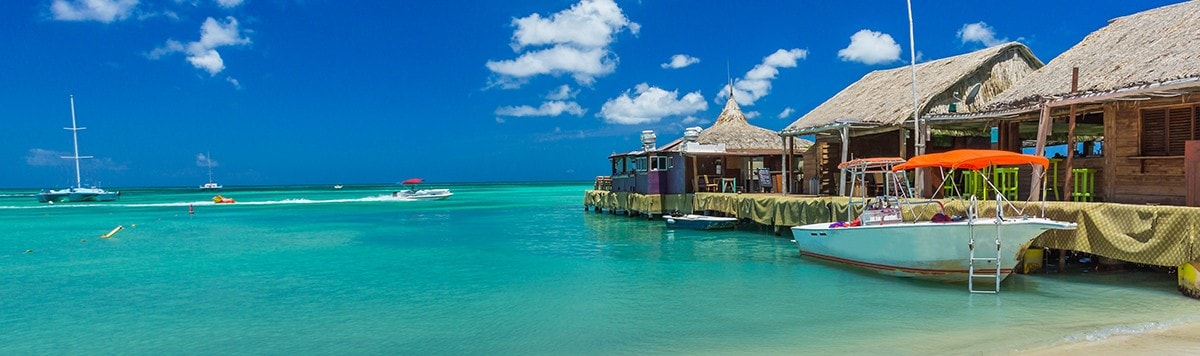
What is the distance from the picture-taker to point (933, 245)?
12.3m

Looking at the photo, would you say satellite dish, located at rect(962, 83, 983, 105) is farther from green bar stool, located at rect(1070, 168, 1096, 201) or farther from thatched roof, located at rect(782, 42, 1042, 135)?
green bar stool, located at rect(1070, 168, 1096, 201)

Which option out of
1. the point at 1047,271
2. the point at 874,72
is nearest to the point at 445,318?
the point at 1047,271

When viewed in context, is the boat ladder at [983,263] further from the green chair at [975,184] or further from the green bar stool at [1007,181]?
the green chair at [975,184]

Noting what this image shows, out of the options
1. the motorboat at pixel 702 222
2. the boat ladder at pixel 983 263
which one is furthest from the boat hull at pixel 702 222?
the boat ladder at pixel 983 263

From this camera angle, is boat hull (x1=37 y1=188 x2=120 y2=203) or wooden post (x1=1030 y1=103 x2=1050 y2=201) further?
boat hull (x1=37 y1=188 x2=120 y2=203)

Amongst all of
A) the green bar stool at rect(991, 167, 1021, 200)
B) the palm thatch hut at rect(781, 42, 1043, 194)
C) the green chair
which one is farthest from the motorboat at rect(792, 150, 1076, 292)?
the palm thatch hut at rect(781, 42, 1043, 194)

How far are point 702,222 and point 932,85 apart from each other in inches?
353

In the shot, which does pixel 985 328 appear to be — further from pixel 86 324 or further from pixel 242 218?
pixel 242 218

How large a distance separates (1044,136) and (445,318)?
12.1 meters

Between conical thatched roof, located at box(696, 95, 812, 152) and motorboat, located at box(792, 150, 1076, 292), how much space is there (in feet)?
45.6

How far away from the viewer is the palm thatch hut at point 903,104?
19438mm

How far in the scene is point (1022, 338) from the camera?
8.70 metres

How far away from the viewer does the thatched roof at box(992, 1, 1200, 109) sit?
40.7 feet

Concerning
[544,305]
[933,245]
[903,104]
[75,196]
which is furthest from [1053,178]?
Result: [75,196]
